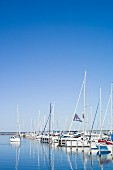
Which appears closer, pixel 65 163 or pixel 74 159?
pixel 65 163

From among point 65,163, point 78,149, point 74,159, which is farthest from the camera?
point 78,149

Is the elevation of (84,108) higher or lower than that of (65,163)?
higher

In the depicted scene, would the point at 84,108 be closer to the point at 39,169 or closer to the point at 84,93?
the point at 84,93

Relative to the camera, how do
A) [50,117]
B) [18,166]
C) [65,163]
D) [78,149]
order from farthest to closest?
[50,117] → [78,149] → [65,163] → [18,166]

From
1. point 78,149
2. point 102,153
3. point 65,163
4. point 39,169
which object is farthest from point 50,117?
point 39,169

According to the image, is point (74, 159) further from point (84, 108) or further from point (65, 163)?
point (84, 108)

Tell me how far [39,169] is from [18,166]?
3.68 meters

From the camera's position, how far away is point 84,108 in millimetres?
58344

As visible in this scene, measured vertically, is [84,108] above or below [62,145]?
above

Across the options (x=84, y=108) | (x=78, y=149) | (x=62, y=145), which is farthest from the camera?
(x=62, y=145)

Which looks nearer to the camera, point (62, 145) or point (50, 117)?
point (62, 145)

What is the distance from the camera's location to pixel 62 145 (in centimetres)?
7356

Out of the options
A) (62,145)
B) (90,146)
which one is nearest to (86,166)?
(90,146)

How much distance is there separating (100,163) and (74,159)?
5.52 m
